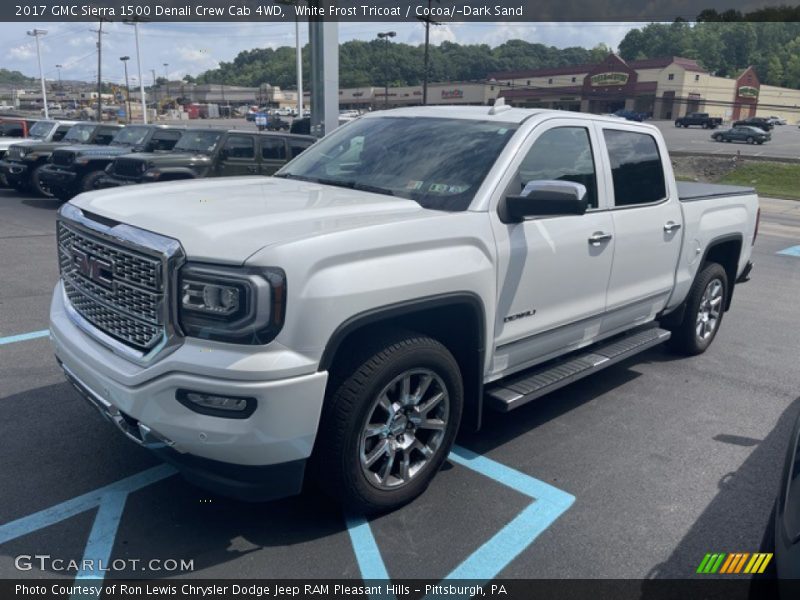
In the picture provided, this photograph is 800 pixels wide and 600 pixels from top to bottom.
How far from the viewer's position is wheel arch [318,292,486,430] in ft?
9.82

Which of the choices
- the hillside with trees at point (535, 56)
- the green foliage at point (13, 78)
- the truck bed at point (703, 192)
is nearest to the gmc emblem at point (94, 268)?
the truck bed at point (703, 192)

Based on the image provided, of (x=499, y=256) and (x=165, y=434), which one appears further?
(x=499, y=256)

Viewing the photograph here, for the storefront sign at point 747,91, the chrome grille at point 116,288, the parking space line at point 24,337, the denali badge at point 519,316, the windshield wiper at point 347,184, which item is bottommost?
the parking space line at point 24,337

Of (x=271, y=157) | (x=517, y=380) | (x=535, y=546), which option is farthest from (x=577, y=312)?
(x=271, y=157)

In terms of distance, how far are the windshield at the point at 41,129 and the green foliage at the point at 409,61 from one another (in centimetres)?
6976

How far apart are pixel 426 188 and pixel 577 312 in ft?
4.25

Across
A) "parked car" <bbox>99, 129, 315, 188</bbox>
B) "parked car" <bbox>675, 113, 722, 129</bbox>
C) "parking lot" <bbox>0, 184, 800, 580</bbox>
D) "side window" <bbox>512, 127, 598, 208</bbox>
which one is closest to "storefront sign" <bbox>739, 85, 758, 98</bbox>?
"parked car" <bbox>675, 113, 722, 129</bbox>

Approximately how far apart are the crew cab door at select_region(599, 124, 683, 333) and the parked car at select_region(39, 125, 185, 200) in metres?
10.7

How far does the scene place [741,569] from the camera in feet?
10.1

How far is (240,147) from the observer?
1252cm

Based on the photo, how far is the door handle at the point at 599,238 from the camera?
166 inches

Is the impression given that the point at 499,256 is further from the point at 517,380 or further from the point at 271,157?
the point at 271,157
